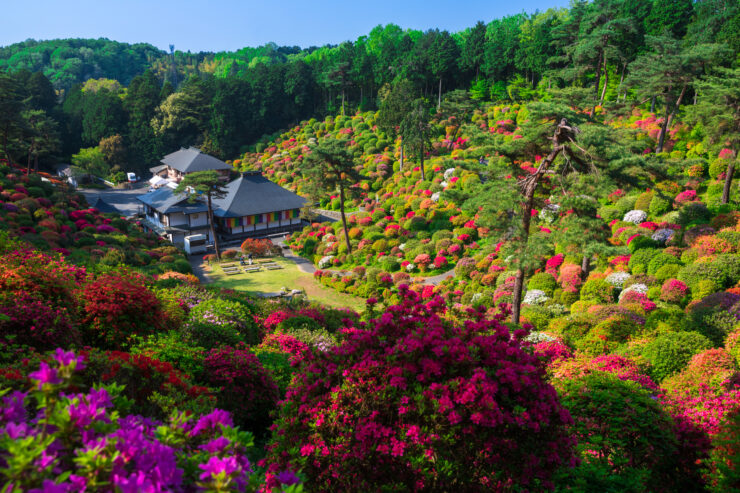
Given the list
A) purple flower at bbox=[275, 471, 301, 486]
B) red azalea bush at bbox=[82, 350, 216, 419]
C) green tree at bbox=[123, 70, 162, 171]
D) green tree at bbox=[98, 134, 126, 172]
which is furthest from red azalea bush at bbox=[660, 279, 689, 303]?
green tree at bbox=[123, 70, 162, 171]

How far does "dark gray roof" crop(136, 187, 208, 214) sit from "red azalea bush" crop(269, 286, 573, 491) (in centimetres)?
3454

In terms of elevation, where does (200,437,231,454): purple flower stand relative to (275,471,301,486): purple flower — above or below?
above

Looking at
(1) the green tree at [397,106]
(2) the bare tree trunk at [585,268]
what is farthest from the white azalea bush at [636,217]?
(1) the green tree at [397,106]

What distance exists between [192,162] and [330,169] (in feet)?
76.6

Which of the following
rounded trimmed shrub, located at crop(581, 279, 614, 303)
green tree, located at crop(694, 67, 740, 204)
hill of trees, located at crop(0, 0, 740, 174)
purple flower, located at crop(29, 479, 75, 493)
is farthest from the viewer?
hill of trees, located at crop(0, 0, 740, 174)

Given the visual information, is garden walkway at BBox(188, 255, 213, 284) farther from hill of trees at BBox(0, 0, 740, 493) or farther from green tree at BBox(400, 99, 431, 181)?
green tree at BBox(400, 99, 431, 181)

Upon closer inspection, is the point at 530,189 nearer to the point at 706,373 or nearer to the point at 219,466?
the point at 706,373

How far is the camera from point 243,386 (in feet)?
26.4

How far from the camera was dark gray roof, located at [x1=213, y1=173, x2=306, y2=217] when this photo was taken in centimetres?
3864

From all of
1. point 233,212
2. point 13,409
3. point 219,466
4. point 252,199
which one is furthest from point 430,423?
point 252,199

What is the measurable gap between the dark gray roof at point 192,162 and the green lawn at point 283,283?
20895 mm

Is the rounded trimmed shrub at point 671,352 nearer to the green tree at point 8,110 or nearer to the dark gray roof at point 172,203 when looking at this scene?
the dark gray roof at point 172,203

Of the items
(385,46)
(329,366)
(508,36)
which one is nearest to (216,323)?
(329,366)

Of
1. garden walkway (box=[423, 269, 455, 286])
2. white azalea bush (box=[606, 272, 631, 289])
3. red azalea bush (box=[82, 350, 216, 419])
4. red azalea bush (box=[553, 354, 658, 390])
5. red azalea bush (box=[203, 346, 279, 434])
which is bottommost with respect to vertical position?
garden walkway (box=[423, 269, 455, 286])
